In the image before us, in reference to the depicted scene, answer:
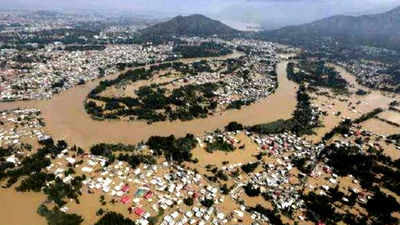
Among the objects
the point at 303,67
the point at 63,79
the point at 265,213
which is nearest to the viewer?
the point at 265,213

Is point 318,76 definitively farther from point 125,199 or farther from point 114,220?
point 114,220

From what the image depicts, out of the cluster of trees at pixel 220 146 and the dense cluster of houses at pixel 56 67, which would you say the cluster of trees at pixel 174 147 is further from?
the dense cluster of houses at pixel 56 67

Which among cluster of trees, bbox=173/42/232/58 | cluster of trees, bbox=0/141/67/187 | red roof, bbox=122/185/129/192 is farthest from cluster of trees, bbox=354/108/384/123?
cluster of trees, bbox=173/42/232/58

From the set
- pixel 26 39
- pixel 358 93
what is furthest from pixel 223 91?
pixel 26 39

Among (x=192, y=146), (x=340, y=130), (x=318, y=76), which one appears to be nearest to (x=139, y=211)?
(x=192, y=146)

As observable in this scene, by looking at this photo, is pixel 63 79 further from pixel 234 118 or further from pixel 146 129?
pixel 234 118

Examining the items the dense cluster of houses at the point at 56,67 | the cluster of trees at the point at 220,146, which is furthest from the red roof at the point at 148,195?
the dense cluster of houses at the point at 56,67
